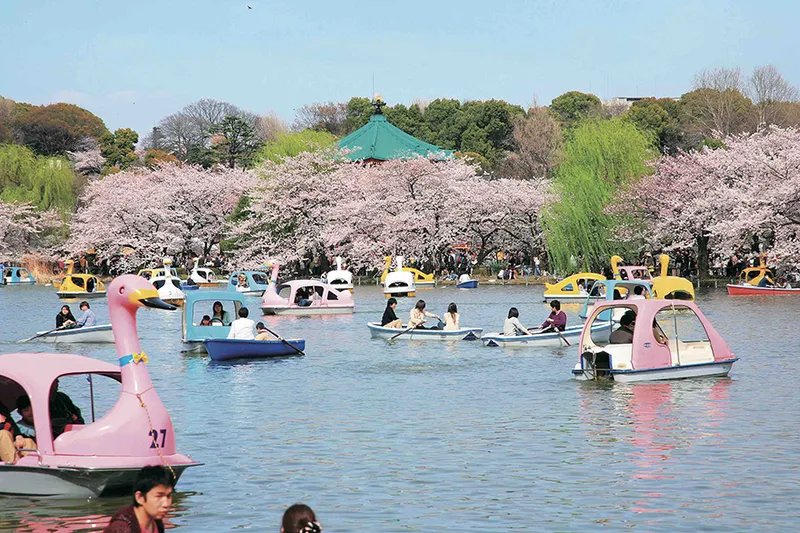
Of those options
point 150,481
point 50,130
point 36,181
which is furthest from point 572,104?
point 150,481

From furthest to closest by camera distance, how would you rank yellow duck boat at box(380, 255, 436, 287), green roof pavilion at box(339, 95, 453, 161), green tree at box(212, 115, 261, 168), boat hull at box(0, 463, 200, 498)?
green tree at box(212, 115, 261, 168) < green roof pavilion at box(339, 95, 453, 161) < yellow duck boat at box(380, 255, 436, 287) < boat hull at box(0, 463, 200, 498)

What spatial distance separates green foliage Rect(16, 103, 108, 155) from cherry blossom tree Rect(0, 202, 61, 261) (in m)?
37.3

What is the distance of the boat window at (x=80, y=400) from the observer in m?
14.3

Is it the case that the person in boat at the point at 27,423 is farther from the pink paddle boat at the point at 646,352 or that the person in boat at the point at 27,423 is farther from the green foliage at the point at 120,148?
the green foliage at the point at 120,148

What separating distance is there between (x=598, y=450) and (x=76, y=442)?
777cm

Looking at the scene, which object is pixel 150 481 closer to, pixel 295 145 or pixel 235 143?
pixel 295 145

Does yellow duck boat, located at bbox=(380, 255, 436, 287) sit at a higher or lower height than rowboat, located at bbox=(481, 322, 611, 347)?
higher

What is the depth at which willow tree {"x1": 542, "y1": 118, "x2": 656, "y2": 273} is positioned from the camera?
219 feet

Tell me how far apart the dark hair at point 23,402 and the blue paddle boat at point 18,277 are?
71480 mm

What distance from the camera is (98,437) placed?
13.3m

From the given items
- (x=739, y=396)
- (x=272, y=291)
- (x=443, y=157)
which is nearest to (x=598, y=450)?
(x=739, y=396)

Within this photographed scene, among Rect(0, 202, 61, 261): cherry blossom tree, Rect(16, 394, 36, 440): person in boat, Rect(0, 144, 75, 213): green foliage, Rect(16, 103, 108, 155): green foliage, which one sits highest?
Rect(16, 103, 108, 155): green foliage

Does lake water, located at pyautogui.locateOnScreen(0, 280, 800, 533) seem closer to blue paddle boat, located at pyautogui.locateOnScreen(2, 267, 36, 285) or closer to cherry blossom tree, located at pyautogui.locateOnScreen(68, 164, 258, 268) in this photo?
blue paddle boat, located at pyautogui.locateOnScreen(2, 267, 36, 285)

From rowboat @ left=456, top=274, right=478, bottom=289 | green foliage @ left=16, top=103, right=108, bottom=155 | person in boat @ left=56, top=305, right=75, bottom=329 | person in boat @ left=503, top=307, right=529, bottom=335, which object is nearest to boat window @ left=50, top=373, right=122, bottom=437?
person in boat @ left=56, top=305, right=75, bottom=329
